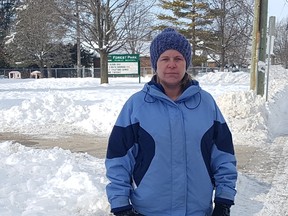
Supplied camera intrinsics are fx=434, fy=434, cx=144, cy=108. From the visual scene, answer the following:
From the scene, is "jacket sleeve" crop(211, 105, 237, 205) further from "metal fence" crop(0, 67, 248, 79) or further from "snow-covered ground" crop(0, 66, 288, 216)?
"metal fence" crop(0, 67, 248, 79)

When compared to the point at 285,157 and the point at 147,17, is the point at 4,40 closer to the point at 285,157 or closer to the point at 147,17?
the point at 147,17

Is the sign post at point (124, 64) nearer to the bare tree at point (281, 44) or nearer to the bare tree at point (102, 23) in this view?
the bare tree at point (102, 23)

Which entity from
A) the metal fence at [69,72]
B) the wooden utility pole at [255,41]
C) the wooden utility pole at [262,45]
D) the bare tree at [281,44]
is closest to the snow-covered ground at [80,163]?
the wooden utility pole at [262,45]

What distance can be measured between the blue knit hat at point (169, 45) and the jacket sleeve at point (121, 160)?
1.23 ft

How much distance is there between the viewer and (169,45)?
248 centimetres

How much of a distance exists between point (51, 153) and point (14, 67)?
46.2m

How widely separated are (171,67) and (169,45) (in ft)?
0.44

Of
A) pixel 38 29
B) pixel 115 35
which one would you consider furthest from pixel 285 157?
pixel 38 29

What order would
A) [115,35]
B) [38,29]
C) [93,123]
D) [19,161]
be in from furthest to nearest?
[38,29] < [115,35] < [93,123] < [19,161]

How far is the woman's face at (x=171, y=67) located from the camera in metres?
2.44

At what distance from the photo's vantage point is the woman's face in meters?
2.44

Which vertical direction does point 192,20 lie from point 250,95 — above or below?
above

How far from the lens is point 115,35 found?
90.0 feet

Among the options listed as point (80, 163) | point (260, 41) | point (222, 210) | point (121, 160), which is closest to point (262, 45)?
point (260, 41)
